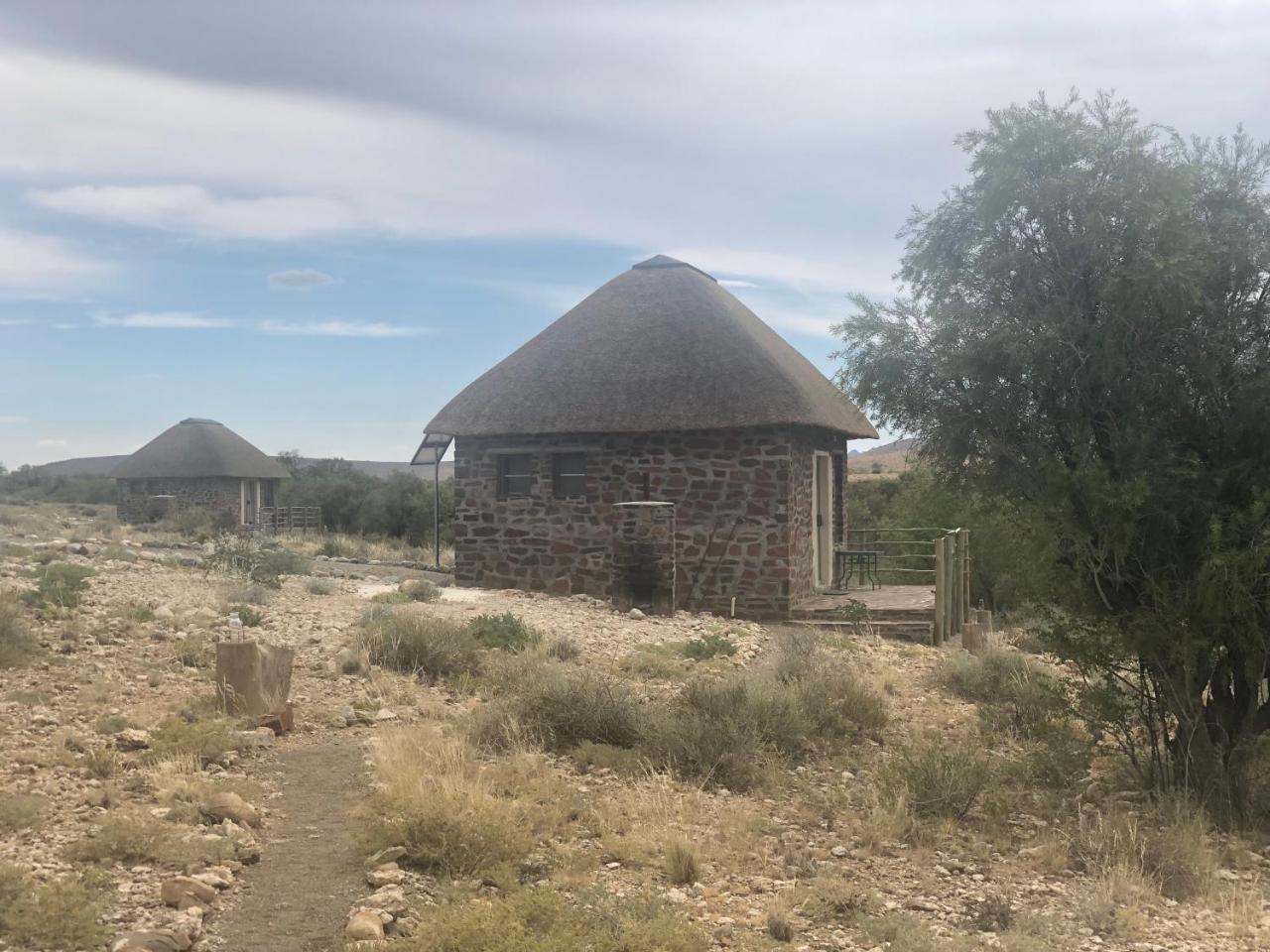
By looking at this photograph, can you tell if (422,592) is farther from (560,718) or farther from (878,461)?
(878,461)

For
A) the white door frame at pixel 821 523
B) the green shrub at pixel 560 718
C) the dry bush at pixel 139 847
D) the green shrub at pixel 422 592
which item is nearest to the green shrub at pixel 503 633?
the green shrub at pixel 560 718

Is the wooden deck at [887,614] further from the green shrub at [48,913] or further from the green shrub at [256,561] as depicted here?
the green shrub at [48,913]

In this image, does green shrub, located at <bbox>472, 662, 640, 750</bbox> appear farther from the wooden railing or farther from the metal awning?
the wooden railing

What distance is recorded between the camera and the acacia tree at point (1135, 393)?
6336 mm

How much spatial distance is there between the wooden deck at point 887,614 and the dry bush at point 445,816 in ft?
28.7

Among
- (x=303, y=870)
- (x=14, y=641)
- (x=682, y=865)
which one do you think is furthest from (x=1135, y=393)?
(x=14, y=641)

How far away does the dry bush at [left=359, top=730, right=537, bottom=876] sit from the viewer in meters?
5.21

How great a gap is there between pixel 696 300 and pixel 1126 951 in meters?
13.6

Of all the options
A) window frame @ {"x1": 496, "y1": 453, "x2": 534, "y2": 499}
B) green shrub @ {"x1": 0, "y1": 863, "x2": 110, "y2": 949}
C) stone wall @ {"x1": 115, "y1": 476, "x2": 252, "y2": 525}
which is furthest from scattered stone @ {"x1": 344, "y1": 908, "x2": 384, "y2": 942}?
stone wall @ {"x1": 115, "y1": 476, "x2": 252, "y2": 525}

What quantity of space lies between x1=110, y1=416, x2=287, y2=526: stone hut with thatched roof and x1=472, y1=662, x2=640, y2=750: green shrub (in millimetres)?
27052

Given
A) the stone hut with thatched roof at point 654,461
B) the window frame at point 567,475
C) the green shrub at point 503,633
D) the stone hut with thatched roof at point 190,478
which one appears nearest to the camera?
the green shrub at point 503,633

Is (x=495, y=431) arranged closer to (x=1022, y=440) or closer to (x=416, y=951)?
(x=1022, y=440)

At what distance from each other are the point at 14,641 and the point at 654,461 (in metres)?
8.55

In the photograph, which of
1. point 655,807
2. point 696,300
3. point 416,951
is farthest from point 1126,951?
point 696,300
